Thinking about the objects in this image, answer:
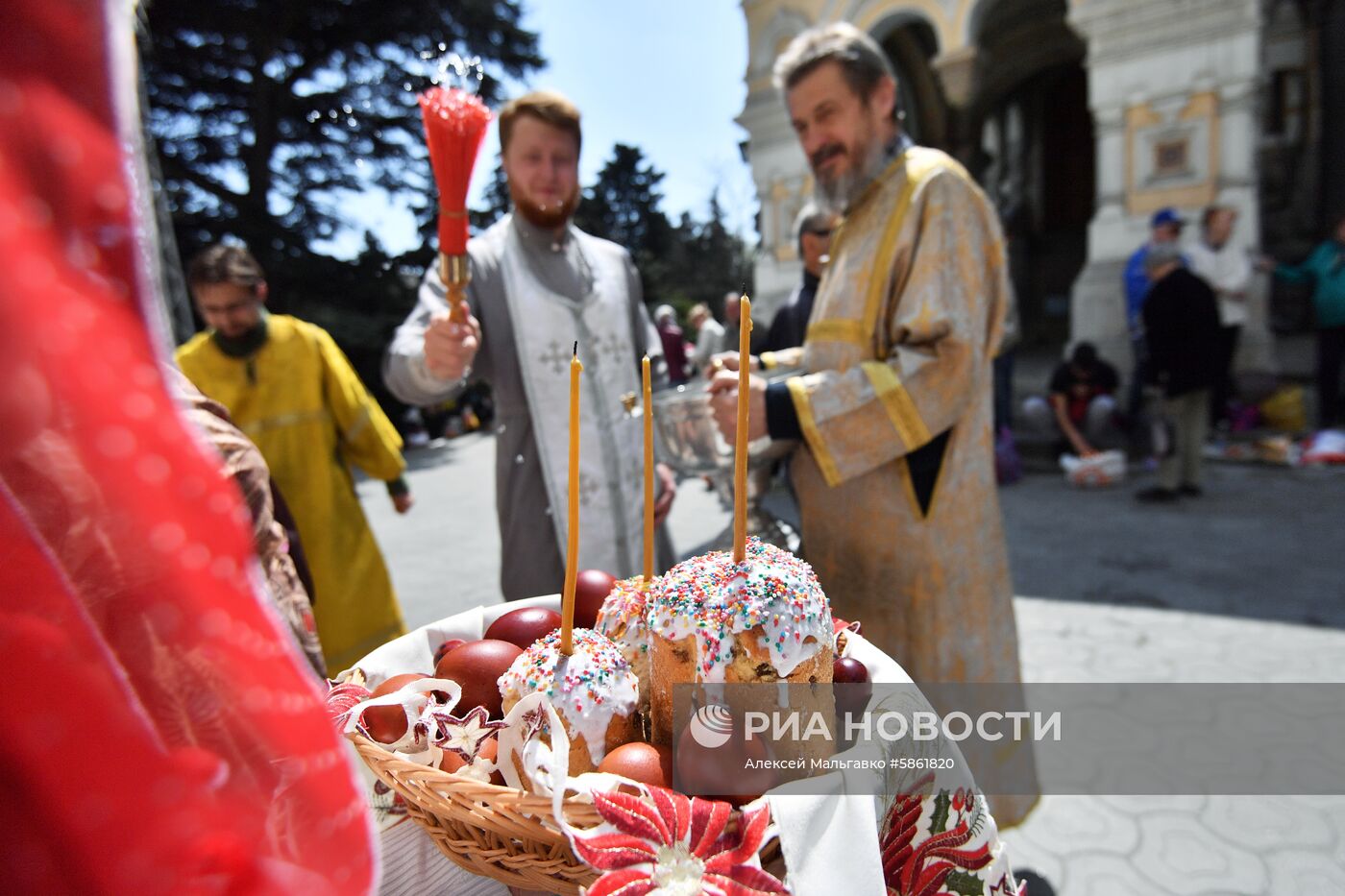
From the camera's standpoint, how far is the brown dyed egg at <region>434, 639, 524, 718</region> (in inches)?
35.6

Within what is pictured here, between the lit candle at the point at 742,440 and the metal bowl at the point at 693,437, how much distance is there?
2.73 feet

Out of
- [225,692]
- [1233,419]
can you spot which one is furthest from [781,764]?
[1233,419]

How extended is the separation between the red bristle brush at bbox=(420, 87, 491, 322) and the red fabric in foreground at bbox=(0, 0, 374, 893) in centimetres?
99

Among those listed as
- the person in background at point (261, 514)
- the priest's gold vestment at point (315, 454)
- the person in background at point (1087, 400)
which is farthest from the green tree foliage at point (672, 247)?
the person in background at point (261, 514)

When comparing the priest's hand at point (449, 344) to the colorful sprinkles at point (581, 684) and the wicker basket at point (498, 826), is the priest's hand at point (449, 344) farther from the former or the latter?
the wicker basket at point (498, 826)

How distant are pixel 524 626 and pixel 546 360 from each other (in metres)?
1.30

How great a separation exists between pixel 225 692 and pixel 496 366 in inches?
73.1

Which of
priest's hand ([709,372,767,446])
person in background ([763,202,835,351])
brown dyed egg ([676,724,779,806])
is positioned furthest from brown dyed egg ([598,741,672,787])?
person in background ([763,202,835,351])

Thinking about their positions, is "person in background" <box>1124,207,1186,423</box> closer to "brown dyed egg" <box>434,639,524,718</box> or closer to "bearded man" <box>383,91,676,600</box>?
"bearded man" <box>383,91,676,600</box>

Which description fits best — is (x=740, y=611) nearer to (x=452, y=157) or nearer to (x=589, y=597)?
(x=589, y=597)

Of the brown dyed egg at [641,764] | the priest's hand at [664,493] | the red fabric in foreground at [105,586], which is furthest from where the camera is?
the priest's hand at [664,493]

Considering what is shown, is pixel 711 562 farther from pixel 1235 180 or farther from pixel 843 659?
pixel 1235 180

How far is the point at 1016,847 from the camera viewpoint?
2170 mm

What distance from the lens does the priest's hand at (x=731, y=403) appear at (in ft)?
4.91
